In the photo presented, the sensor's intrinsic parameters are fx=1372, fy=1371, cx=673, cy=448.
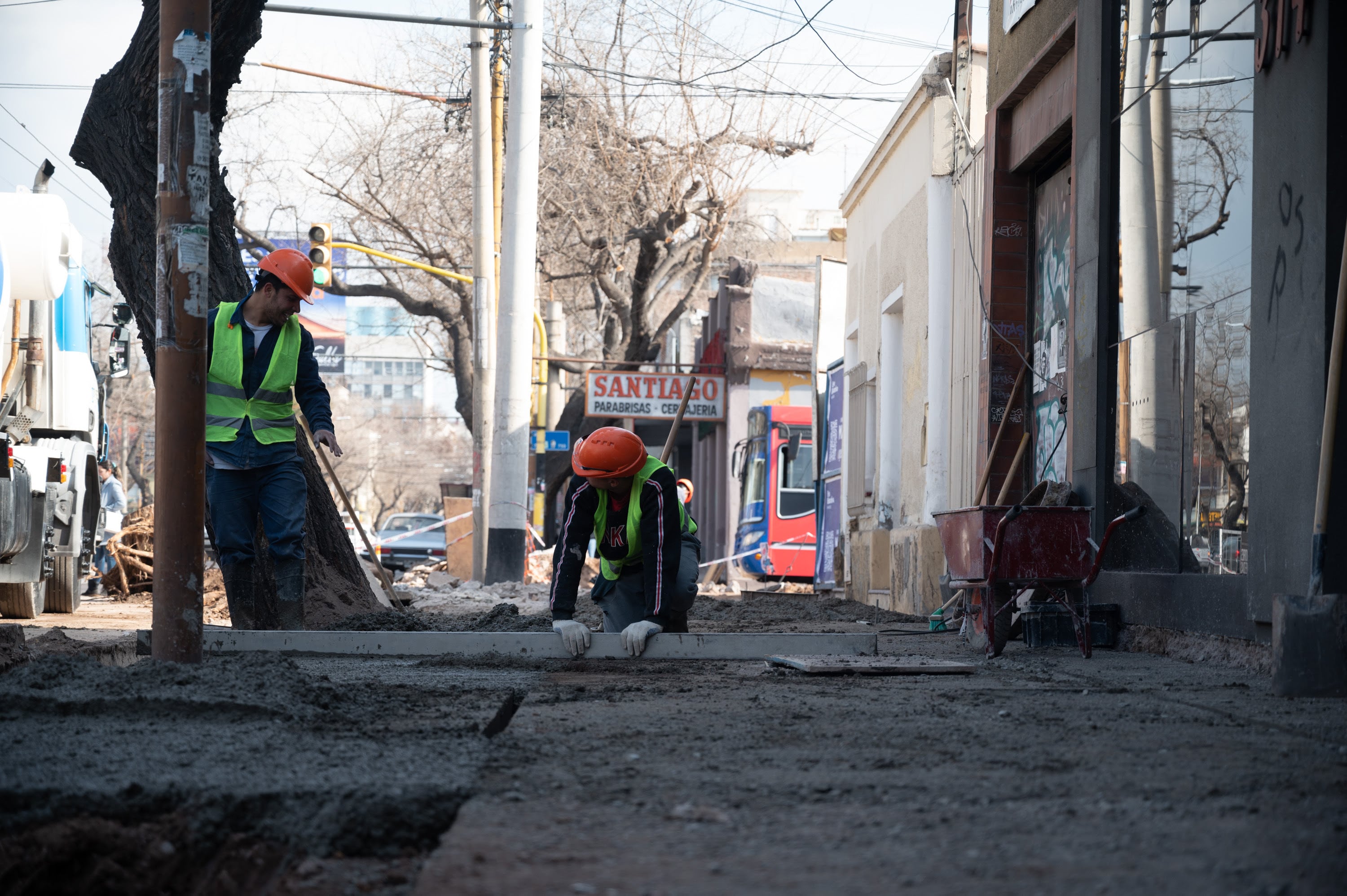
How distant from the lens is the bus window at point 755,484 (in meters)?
22.6

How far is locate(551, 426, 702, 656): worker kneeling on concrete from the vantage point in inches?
236

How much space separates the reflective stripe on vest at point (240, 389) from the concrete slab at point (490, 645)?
0.92m

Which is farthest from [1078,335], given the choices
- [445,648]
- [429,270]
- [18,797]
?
[429,270]

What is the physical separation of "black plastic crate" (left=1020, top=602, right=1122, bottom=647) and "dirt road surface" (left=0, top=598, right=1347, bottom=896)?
8.69 feet

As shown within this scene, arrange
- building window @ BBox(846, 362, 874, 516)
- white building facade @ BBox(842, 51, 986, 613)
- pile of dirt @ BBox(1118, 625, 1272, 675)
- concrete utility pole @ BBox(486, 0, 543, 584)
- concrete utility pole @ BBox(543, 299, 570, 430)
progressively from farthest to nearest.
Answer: concrete utility pole @ BBox(543, 299, 570, 430)
concrete utility pole @ BBox(486, 0, 543, 584)
building window @ BBox(846, 362, 874, 516)
white building facade @ BBox(842, 51, 986, 613)
pile of dirt @ BBox(1118, 625, 1272, 675)

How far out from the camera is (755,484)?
75.2 feet

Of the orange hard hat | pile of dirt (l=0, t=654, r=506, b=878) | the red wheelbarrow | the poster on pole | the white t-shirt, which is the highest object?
the poster on pole

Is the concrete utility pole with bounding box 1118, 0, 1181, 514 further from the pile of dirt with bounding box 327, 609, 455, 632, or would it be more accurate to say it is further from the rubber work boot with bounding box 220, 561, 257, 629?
the rubber work boot with bounding box 220, 561, 257, 629

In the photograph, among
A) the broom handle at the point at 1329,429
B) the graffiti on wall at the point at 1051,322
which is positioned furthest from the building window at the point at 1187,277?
the graffiti on wall at the point at 1051,322

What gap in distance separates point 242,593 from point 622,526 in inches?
73.3

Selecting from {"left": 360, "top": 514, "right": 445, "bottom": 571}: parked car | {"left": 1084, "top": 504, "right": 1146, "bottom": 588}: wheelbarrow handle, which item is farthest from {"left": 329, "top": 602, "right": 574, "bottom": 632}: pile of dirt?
{"left": 360, "top": 514, "right": 445, "bottom": 571}: parked car

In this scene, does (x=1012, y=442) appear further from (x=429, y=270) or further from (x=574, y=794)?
A: (x=429, y=270)

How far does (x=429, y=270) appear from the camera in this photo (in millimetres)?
18797

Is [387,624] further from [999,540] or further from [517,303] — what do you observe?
[517,303]
